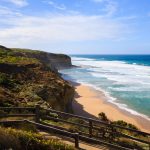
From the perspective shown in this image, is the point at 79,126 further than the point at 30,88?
No

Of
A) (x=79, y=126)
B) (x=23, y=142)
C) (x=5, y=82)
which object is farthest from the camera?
(x=5, y=82)

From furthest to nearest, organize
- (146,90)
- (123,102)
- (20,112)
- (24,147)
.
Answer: (146,90)
(123,102)
(20,112)
(24,147)

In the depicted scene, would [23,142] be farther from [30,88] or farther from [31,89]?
[30,88]

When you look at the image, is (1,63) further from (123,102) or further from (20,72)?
(123,102)

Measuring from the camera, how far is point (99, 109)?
2964cm

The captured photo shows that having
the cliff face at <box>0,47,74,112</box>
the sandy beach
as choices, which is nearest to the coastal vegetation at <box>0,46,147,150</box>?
the cliff face at <box>0,47,74,112</box>

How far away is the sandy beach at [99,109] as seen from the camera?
25.2 meters

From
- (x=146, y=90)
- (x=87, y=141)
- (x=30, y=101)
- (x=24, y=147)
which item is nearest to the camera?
(x=24, y=147)

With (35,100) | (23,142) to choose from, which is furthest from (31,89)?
(23,142)

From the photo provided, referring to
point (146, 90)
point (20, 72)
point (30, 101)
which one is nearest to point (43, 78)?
point (20, 72)

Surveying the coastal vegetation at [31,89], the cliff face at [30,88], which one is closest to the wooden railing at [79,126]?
the coastal vegetation at [31,89]

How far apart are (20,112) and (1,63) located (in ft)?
43.2

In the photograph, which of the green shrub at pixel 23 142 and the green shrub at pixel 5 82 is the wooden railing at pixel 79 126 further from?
the green shrub at pixel 5 82

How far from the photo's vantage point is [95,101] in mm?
33750
